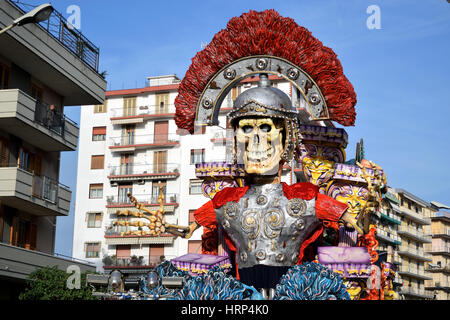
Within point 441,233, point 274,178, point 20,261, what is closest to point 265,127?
point 274,178

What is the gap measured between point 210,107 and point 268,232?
8.73ft

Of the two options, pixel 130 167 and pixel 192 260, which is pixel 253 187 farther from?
pixel 130 167

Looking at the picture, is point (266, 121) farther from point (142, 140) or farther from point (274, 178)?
point (142, 140)

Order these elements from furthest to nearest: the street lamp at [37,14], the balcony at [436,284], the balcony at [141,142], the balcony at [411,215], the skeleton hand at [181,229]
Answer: the balcony at [436,284], the balcony at [411,215], the balcony at [141,142], the street lamp at [37,14], the skeleton hand at [181,229]

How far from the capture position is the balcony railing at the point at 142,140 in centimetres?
5147

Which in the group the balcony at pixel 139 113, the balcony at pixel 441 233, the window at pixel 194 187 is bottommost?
the window at pixel 194 187

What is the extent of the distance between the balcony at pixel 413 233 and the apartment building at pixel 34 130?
47042mm

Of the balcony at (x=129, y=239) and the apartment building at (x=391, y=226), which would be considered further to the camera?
the apartment building at (x=391, y=226)

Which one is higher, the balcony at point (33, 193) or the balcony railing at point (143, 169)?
the balcony railing at point (143, 169)

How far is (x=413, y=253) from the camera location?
7306cm

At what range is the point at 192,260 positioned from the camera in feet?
41.3

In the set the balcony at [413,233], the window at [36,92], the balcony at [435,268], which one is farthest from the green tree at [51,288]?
the balcony at [435,268]

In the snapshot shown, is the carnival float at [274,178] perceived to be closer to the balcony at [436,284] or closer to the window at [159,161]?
the window at [159,161]
